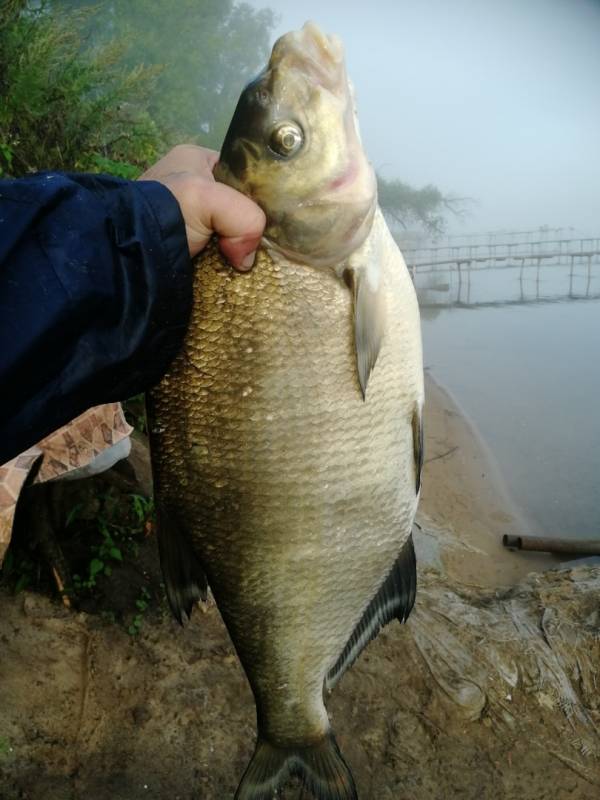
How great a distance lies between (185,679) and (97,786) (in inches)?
26.8

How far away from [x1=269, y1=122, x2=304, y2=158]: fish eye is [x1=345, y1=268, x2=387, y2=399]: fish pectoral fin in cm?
34

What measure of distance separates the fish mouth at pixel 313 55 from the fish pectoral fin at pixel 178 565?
1245mm

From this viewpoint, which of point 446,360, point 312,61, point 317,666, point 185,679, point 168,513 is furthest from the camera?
point 446,360

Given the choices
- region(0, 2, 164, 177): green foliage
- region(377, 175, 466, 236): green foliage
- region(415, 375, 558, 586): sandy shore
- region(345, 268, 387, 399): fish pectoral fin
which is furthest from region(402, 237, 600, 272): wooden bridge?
region(345, 268, 387, 399): fish pectoral fin

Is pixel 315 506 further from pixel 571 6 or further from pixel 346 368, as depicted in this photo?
pixel 571 6

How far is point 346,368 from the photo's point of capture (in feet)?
4.95

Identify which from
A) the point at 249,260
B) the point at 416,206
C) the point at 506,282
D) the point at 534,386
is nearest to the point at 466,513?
the point at 249,260

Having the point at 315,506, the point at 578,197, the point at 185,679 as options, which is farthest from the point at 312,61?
the point at 578,197

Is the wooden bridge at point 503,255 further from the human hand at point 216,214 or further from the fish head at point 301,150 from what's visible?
the human hand at point 216,214

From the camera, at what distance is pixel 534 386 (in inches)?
654

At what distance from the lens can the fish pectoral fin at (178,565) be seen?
166 cm

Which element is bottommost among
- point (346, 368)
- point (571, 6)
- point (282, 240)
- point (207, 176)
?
point (346, 368)

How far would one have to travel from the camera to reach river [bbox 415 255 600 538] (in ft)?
32.2

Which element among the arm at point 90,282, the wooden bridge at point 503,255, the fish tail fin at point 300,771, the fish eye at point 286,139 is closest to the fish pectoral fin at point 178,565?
the arm at point 90,282
